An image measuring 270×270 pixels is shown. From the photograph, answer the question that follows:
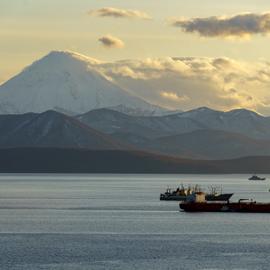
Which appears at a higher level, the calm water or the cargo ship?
the cargo ship

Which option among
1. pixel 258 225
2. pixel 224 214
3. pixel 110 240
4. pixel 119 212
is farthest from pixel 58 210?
pixel 110 240

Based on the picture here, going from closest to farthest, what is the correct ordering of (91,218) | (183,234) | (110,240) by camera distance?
(110,240), (183,234), (91,218)

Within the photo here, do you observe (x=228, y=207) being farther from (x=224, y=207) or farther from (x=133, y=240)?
(x=133, y=240)

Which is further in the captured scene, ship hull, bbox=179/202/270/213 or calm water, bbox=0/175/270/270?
ship hull, bbox=179/202/270/213

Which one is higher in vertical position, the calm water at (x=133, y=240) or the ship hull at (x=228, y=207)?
the ship hull at (x=228, y=207)

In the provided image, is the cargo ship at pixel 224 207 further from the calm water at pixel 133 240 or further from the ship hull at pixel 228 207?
the calm water at pixel 133 240

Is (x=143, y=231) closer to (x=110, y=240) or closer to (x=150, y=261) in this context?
(x=110, y=240)

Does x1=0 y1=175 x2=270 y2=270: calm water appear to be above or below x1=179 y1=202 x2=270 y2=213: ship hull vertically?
below

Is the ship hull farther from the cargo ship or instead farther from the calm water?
the calm water

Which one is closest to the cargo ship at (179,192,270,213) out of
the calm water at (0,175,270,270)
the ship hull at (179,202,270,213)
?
the ship hull at (179,202,270,213)

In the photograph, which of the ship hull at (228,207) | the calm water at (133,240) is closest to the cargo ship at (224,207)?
the ship hull at (228,207)

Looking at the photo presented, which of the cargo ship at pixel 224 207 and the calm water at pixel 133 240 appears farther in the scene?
the cargo ship at pixel 224 207
